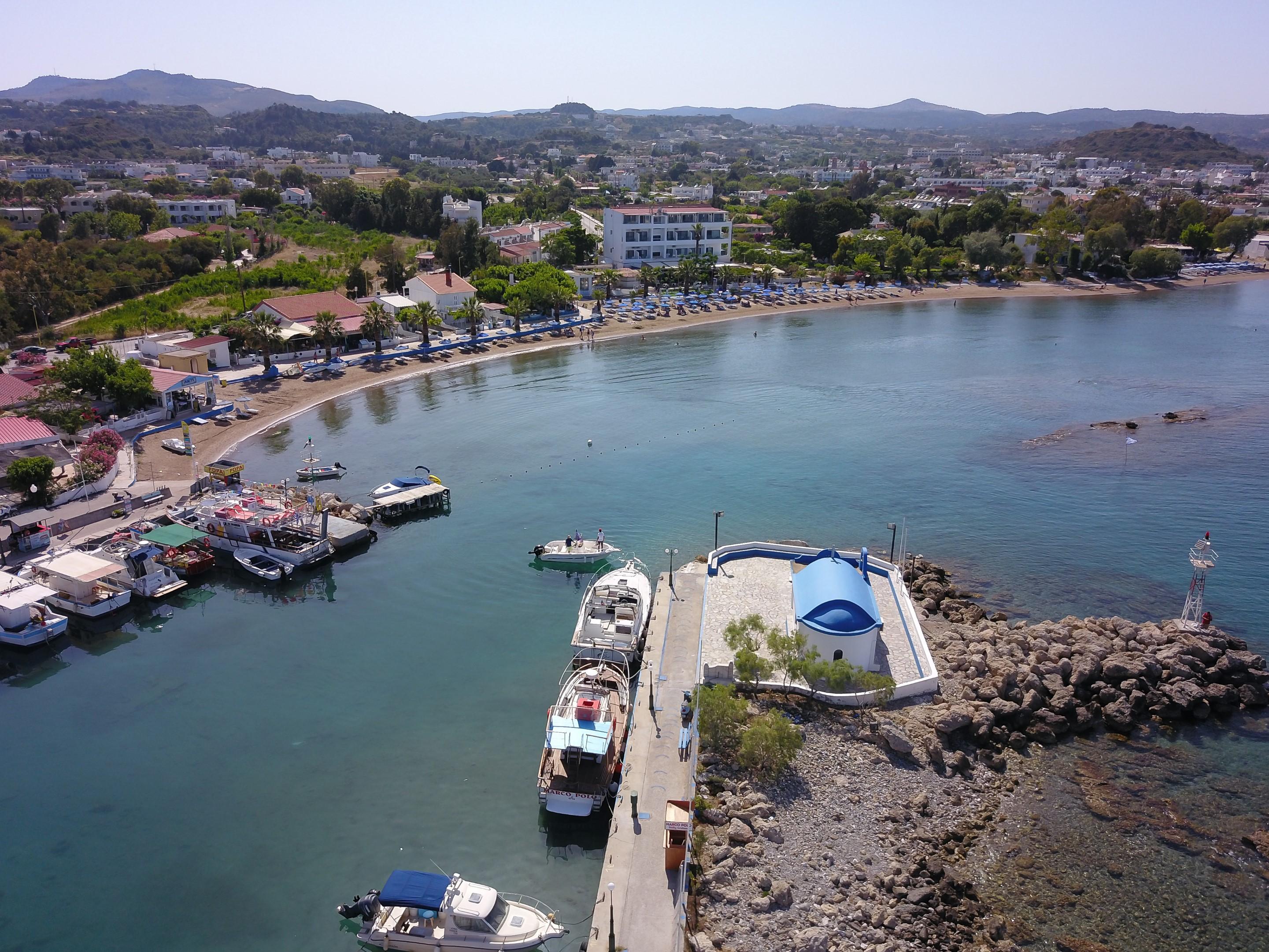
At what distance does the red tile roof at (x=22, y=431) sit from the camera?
41281mm

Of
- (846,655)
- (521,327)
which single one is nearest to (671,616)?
(846,655)

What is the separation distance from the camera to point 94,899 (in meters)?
20.5

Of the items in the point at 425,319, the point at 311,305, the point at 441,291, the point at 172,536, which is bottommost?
the point at 172,536

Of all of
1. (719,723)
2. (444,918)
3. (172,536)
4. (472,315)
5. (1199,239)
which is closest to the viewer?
(444,918)

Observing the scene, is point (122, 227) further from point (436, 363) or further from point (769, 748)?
point (769, 748)

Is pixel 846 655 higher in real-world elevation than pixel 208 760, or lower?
higher

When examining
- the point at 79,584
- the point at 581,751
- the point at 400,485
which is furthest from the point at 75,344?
the point at 581,751

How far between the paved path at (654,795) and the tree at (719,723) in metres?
0.92

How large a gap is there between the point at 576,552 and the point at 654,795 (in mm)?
16454

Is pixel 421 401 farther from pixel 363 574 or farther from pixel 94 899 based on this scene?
pixel 94 899

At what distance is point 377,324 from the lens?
226 feet

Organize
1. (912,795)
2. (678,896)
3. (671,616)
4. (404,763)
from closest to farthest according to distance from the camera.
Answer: (678,896)
(912,795)
(404,763)
(671,616)

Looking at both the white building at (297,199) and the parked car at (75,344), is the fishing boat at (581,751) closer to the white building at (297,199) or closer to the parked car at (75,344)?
the parked car at (75,344)

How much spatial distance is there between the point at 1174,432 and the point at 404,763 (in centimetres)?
5319
